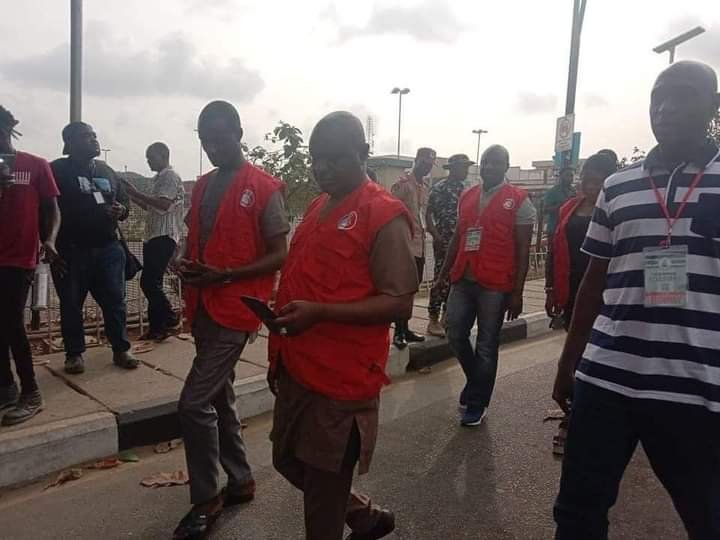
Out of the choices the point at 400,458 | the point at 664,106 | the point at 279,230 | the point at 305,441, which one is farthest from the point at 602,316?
the point at 400,458

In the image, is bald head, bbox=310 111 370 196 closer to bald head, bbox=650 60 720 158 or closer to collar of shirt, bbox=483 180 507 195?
bald head, bbox=650 60 720 158

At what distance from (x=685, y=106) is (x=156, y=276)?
4.93 meters

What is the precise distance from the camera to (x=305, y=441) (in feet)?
6.80

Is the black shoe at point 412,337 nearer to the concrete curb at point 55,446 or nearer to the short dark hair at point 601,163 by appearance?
the short dark hair at point 601,163

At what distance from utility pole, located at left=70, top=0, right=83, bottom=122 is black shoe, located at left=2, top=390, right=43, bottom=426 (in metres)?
2.79

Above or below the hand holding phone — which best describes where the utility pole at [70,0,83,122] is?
above

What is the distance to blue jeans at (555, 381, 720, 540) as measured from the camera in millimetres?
1812

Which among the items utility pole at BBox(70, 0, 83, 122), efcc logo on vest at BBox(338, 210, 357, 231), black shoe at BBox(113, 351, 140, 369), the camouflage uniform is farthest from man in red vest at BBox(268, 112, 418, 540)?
utility pole at BBox(70, 0, 83, 122)

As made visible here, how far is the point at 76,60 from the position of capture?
5.61 metres

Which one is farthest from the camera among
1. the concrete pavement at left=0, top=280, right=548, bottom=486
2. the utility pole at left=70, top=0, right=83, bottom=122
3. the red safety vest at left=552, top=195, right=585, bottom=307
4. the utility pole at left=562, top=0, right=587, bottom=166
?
the utility pole at left=562, top=0, right=587, bottom=166

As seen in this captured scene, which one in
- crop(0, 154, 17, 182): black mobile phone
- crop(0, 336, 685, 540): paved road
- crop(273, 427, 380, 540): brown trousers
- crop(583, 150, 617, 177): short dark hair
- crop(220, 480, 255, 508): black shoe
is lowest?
crop(0, 336, 685, 540): paved road

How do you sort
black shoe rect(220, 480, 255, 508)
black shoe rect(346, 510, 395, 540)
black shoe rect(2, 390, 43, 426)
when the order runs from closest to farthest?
black shoe rect(346, 510, 395, 540) < black shoe rect(220, 480, 255, 508) < black shoe rect(2, 390, 43, 426)

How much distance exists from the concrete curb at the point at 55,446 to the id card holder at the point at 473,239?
2611 mm

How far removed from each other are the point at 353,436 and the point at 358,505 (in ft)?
1.80
